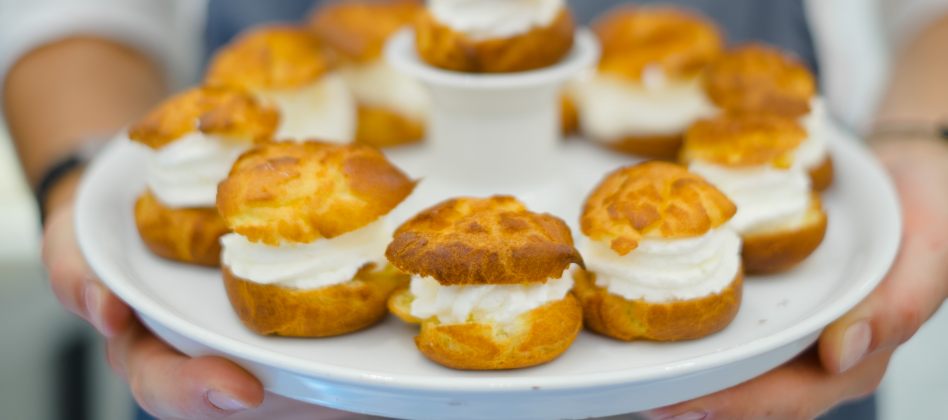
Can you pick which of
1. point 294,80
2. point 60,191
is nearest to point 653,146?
point 294,80

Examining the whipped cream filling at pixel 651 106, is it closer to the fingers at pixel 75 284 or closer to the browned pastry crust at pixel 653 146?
the browned pastry crust at pixel 653 146

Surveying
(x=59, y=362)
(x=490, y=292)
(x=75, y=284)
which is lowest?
(x=59, y=362)

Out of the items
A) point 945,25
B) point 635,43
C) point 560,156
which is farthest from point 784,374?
point 945,25

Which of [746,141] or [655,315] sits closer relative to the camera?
[655,315]

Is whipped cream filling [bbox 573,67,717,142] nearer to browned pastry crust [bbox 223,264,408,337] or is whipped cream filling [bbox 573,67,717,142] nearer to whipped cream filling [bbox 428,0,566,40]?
whipped cream filling [bbox 428,0,566,40]

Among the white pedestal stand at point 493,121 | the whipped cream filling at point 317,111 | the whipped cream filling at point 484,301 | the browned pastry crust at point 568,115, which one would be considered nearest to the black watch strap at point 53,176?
the whipped cream filling at point 317,111

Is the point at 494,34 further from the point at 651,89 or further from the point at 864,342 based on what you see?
the point at 864,342

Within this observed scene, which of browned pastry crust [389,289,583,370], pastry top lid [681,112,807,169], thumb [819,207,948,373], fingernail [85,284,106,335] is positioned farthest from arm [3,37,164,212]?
thumb [819,207,948,373]

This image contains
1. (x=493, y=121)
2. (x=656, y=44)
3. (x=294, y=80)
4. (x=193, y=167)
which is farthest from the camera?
(x=656, y=44)
